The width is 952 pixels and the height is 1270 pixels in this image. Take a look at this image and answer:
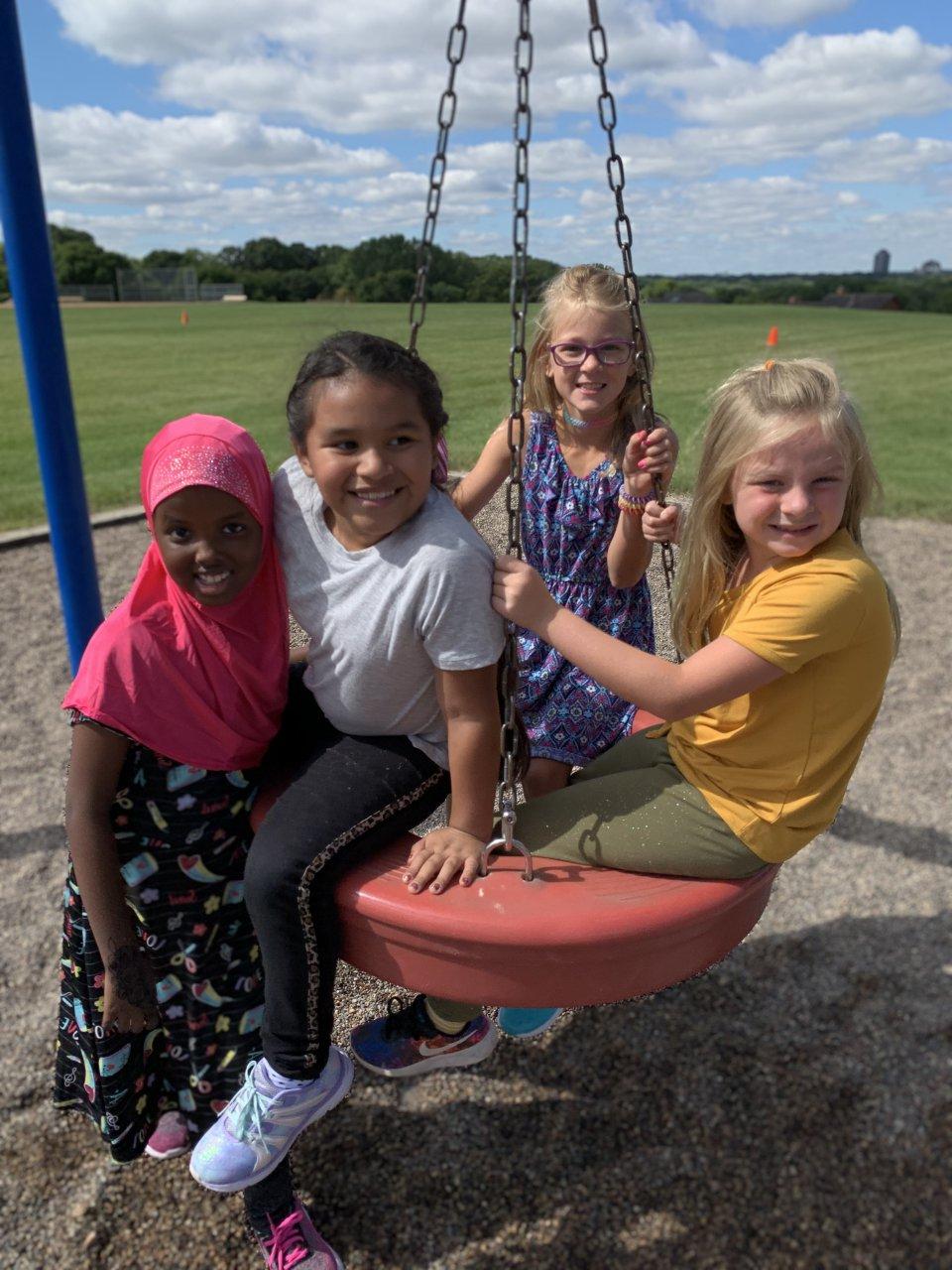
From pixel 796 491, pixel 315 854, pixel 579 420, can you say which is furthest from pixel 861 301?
pixel 315 854

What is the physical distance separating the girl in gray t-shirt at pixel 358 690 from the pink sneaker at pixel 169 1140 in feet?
1.74

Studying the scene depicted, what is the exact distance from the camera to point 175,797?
1971 mm

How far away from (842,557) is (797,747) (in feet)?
1.12

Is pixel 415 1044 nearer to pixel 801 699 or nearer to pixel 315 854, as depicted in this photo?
pixel 315 854

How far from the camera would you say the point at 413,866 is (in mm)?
1769

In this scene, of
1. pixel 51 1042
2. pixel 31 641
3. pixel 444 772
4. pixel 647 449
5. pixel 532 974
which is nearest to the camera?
pixel 532 974

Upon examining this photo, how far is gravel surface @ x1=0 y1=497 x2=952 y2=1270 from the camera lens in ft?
7.38

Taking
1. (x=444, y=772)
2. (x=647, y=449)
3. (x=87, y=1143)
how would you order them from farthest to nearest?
(x=87, y=1143), (x=647, y=449), (x=444, y=772)

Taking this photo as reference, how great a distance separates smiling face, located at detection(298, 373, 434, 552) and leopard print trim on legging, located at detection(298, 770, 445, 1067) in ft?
1.57

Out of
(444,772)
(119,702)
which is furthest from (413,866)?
(119,702)

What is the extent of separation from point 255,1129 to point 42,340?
2138 millimetres

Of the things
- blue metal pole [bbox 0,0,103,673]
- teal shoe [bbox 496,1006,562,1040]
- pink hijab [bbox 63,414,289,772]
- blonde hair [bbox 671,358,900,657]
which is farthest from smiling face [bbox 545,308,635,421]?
teal shoe [bbox 496,1006,562,1040]

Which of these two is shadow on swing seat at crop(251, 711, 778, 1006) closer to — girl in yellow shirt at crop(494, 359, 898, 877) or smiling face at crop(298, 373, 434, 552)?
girl in yellow shirt at crop(494, 359, 898, 877)

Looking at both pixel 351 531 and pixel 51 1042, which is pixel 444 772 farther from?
pixel 51 1042
